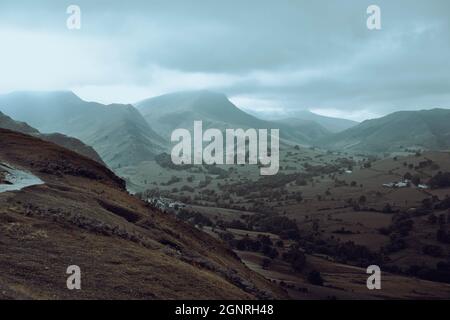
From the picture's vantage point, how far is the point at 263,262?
312ft

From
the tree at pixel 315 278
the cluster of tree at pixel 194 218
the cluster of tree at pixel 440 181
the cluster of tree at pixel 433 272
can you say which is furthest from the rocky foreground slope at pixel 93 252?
the cluster of tree at pixel 440 181

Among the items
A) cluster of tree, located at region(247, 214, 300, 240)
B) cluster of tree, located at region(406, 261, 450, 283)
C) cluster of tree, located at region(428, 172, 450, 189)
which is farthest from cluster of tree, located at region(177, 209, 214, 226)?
cluster of tree, located at region(428, 172, 450, 189)

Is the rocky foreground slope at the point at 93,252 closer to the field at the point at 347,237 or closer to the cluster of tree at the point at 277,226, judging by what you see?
the field at the point at 347,237

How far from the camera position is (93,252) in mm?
26391

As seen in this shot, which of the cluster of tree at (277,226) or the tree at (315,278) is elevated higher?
the cluster of tree at (277,226)

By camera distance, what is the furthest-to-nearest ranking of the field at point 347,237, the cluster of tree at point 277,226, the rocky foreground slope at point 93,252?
the cluster of tree at point 277,226
the field at point 347,237
the rocky foreground slope at point 93,252

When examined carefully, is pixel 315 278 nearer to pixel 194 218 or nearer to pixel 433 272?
pixel 433 272

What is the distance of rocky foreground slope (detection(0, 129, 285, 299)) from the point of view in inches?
858

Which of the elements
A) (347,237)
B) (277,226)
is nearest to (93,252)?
(347,237)

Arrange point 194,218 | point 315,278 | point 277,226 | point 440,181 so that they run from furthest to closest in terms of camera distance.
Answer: point 440,181 < point 277,226 < point 194,218 < point 315,278

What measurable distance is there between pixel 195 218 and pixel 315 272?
47.6 metres

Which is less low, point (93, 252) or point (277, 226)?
point (277, 226)

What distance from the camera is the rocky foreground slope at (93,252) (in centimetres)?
2180
